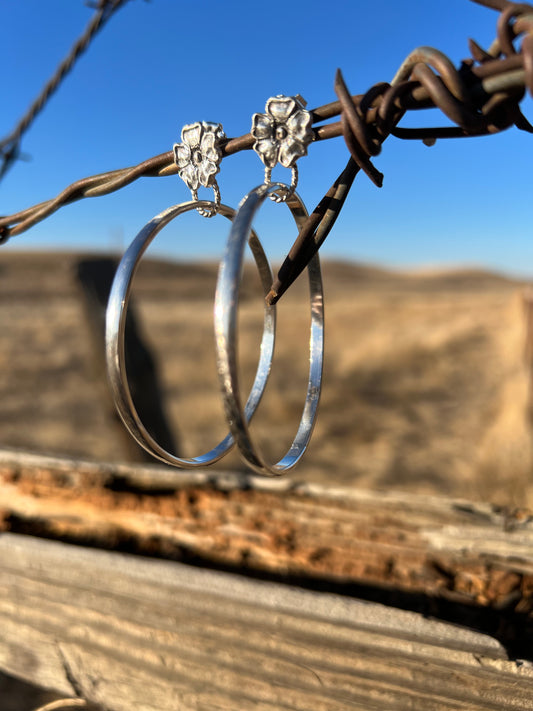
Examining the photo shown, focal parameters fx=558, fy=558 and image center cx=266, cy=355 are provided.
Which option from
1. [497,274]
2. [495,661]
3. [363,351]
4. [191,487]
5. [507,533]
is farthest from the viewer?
[497,274]

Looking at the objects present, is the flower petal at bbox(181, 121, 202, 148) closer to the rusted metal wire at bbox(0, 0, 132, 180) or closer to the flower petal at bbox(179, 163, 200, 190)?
the flower petal at bbox(179, 163, 200, 190)

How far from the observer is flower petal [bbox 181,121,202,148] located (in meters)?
0.79

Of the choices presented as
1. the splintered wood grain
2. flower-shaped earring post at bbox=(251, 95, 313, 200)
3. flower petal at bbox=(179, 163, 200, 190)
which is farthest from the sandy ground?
flower-shaped earring post at bbox=(251, 95, 313, 200)

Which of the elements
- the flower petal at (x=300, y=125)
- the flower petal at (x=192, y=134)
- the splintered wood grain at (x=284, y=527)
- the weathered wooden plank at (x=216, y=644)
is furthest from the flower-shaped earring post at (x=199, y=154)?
the splintered wood grain at (x=284, y=527)

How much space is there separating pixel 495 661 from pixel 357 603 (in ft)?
0.89

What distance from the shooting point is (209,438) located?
5.49 m

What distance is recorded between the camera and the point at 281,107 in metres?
0.73

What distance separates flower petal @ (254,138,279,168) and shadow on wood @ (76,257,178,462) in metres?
2.46

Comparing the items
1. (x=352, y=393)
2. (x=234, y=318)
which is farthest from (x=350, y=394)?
(x=234, y=318)

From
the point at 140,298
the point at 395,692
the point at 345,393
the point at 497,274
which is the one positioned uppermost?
the point at 497,274

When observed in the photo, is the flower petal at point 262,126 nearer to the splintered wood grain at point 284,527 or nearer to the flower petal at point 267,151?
the flower petal at point 267,151

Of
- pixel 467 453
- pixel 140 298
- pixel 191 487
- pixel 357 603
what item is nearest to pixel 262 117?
pixel 357 603

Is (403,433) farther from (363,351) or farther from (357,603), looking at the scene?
(357,603)

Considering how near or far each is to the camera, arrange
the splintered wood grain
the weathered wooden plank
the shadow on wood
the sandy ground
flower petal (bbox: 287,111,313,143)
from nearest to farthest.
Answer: flower petal (bbox: 287,111,313,143), the weathered wooden plank, the splintered wood grain, the shadow on wood, the sandy ground
